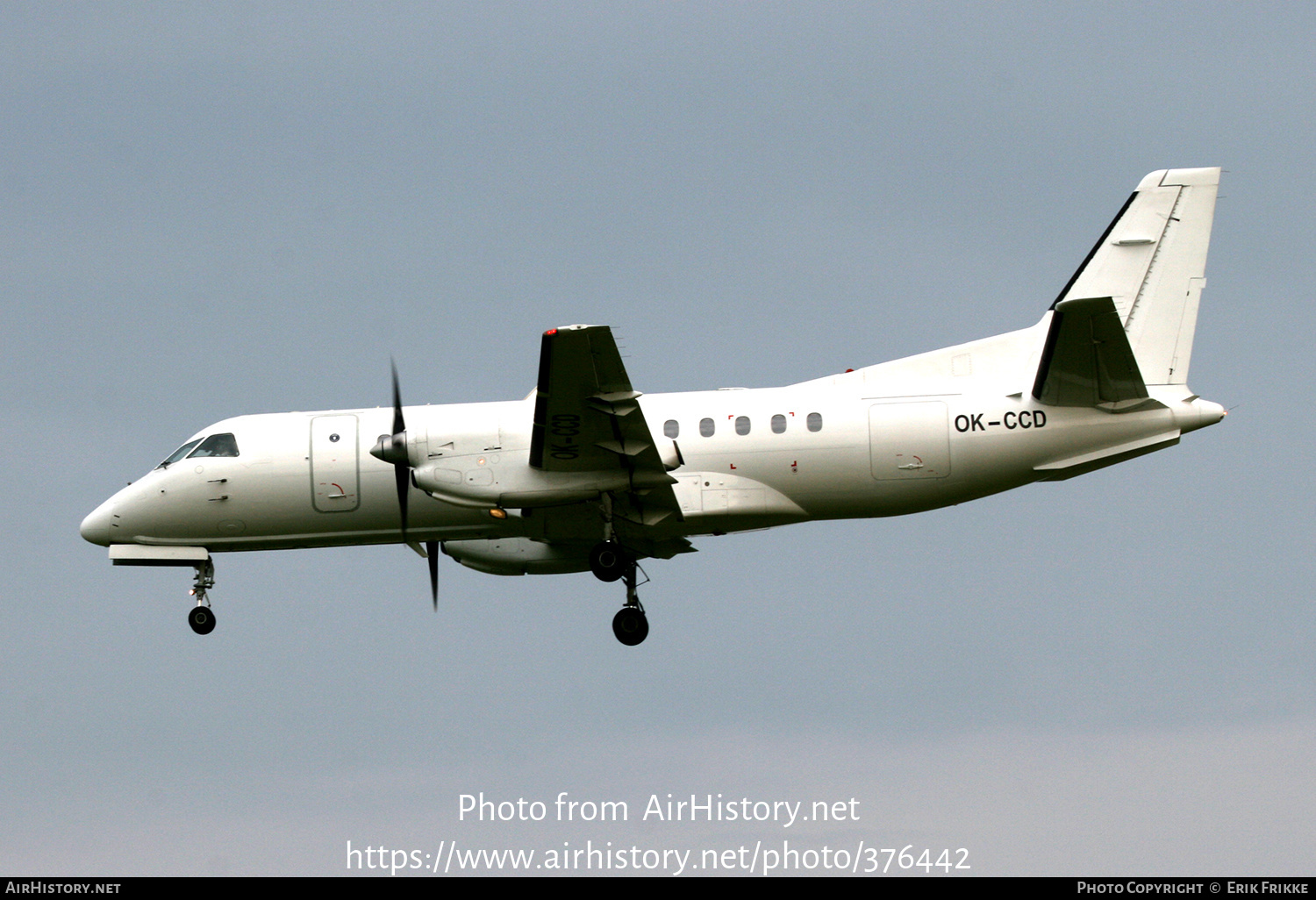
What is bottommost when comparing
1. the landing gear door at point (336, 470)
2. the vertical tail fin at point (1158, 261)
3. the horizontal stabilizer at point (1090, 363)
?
the landing gear door at point (336, 470)

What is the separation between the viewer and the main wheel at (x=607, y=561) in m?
25.2

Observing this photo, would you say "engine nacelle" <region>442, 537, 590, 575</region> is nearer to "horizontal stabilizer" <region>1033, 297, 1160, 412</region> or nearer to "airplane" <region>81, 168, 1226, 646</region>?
"airplane" <region>81, 168, 1226, 646</region>

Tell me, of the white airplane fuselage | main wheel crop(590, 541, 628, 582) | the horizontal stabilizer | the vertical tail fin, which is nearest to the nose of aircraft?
the white airplane fuselage

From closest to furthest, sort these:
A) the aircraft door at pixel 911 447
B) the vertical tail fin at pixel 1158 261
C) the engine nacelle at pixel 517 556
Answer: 1. the aircraft door at pixel 911 447
2. the vertical tail fin at pixel 1158 261
3. the engine nacelle at pixel 517 556

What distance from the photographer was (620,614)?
1048 inches

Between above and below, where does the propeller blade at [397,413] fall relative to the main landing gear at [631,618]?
above

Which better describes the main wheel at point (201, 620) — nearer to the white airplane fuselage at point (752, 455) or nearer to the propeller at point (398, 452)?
the white airplane fuselage at point (752, 455)

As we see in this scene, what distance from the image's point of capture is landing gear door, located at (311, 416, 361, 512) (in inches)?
1043

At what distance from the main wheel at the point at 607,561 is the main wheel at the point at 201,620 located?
7.54m

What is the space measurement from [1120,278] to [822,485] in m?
6.69

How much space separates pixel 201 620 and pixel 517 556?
19.2 feet

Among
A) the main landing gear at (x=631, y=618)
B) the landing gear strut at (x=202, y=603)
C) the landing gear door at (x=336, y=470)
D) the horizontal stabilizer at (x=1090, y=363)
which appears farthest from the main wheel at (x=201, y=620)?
the horizontal stabilizer at (x=1090, y=363)

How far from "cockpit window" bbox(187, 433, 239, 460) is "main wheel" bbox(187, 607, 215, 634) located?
2.80 metres
